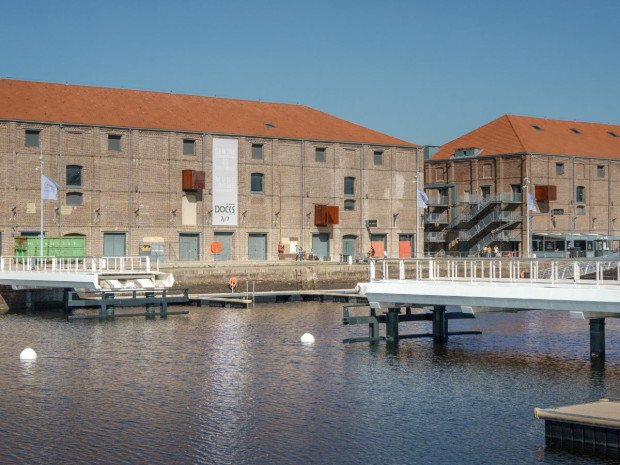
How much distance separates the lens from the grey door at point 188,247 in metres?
77.4

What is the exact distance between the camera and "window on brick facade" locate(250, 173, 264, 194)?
266 ft

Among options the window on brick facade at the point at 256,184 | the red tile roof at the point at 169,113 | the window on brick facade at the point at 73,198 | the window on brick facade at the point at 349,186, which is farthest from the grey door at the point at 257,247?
the window on brick facade at the point at 73,198

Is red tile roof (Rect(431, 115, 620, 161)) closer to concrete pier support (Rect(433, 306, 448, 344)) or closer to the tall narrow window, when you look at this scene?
the tall narrow window

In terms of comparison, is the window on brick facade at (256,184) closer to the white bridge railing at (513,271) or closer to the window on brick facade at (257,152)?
the window on brick facade at (257,152)

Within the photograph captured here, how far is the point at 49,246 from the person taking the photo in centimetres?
6181

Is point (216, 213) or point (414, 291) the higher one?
point (216, 213)

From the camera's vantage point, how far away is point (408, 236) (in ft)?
292

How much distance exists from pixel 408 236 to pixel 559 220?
55.5 ft

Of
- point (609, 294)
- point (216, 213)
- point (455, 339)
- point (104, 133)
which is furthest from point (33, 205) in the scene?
point (609, 294)

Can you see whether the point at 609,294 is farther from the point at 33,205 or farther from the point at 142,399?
the point at 33,205

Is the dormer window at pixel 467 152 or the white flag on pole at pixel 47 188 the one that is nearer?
the white flag on pole at pixel 47 188

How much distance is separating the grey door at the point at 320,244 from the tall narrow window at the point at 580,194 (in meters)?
28.7

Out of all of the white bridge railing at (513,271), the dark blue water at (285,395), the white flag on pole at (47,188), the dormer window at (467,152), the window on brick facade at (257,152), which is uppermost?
the dormer window at (467,152)

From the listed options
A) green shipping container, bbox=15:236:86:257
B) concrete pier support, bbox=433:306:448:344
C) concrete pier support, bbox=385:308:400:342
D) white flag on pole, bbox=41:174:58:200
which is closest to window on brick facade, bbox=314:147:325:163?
green shipping container, bbox=15:236:86:257
